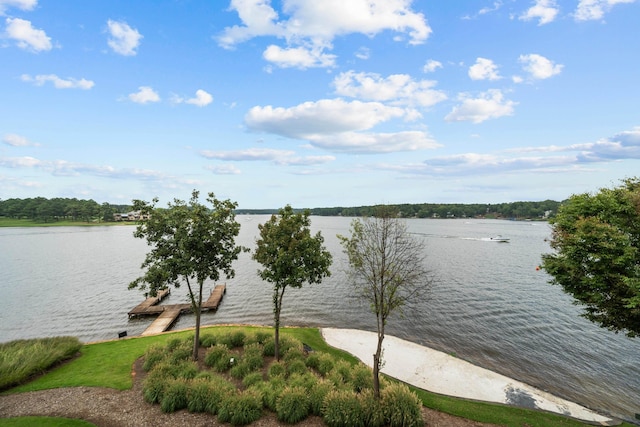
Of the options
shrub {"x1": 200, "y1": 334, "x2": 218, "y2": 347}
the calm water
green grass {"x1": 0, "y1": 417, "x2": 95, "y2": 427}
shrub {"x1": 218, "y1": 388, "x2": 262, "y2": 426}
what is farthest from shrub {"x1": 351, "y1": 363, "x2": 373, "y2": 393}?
Answer: the calm water

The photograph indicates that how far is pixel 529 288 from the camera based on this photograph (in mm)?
46500

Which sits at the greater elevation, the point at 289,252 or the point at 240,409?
the point at 289,252

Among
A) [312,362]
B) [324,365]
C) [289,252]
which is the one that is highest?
[289,252]

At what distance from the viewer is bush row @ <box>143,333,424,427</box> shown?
45.0 ft

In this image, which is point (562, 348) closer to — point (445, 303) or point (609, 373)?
point (609, 373)

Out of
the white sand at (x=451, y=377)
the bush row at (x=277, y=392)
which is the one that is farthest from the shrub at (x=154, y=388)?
the white sand at (x=451, y=377)

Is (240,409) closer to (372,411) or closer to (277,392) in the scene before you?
(277,392)

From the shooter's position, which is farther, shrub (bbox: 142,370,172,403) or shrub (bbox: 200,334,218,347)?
shrub (bbox: 200,334,218,347)

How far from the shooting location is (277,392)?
1503cm

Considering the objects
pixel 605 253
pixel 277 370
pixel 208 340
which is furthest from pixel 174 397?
pixel 605 253

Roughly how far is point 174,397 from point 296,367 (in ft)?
22.4

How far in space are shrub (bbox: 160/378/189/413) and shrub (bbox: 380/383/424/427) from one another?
9.70 m

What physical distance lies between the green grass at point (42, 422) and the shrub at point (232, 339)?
9.47 metres

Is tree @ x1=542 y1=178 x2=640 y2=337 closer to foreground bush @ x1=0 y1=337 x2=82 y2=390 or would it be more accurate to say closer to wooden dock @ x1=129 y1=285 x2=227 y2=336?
foreground bush @ x1=0 y1=337 x2=82 y2=390
